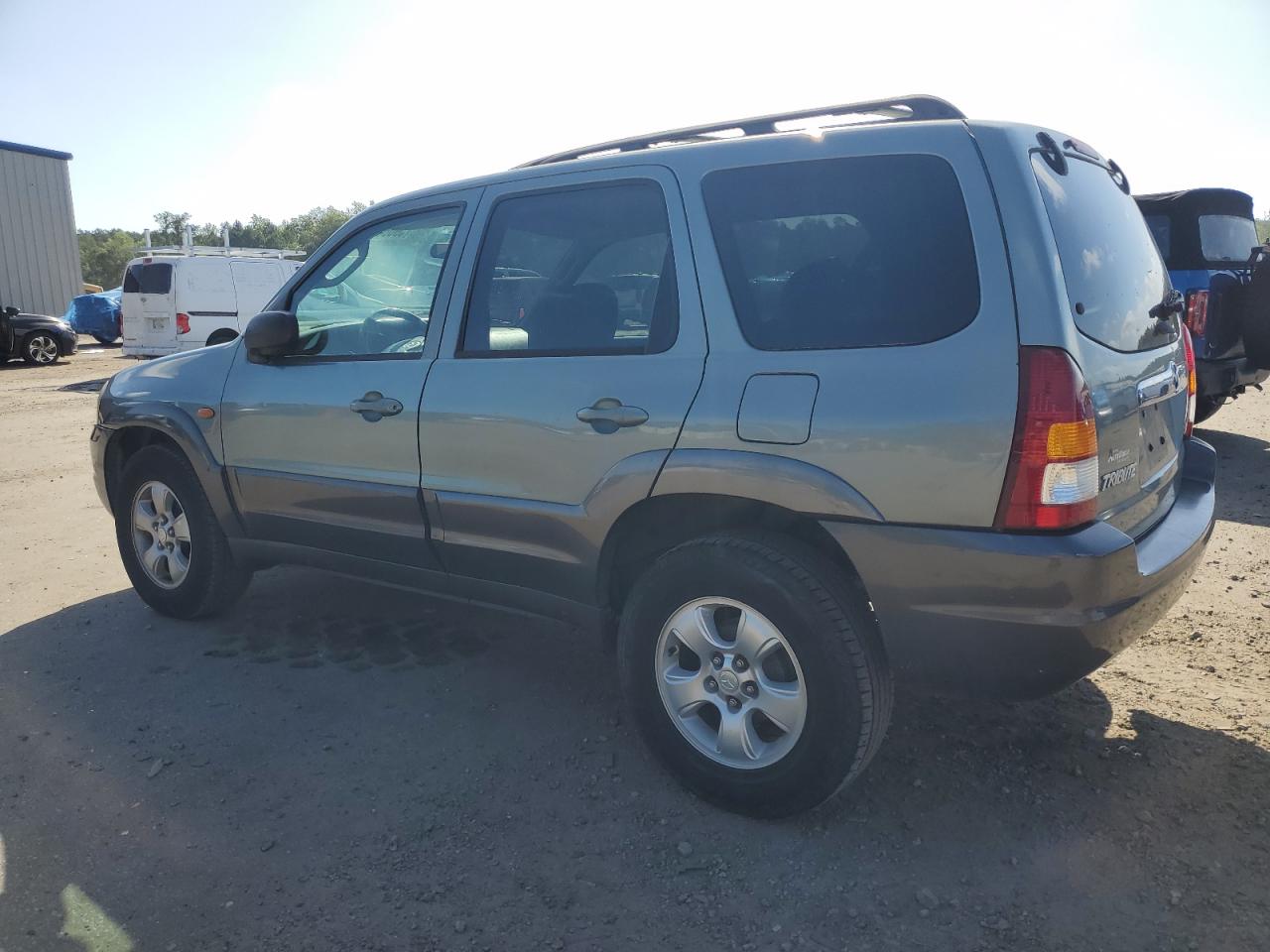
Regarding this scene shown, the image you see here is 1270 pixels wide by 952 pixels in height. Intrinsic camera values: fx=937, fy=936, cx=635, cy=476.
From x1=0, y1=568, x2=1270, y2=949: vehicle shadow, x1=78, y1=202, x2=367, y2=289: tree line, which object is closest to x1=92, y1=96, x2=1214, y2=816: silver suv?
x1=0, y1=568, x2=1270, y2=949: vehicle shadow

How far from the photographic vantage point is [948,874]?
252 centimetres

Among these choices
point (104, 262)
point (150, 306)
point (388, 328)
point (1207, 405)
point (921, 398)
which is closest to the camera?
point (921, 398)

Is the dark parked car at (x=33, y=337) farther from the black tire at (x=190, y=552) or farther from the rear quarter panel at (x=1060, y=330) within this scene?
the rear quarter panel at (x=1060, y=330)

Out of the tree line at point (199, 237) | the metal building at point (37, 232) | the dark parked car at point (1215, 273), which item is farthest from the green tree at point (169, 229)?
the dark parked car at point (1215, 273)

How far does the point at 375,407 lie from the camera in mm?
3484

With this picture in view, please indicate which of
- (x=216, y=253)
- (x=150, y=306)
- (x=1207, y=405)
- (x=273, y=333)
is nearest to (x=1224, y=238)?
(x=1207, y=405)

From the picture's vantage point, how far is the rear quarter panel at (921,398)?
2301mm

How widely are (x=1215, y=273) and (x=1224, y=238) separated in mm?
1342

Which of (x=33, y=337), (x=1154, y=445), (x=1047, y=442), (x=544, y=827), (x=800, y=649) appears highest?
(x=1047, y=442)

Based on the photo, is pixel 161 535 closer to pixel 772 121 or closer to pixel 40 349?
pixel 772 121

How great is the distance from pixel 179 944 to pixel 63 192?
27.0m

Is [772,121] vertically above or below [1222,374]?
above

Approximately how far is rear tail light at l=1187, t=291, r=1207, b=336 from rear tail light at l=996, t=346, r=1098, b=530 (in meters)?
6.62

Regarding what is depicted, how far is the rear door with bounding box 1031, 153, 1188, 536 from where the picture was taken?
2.40 metres
